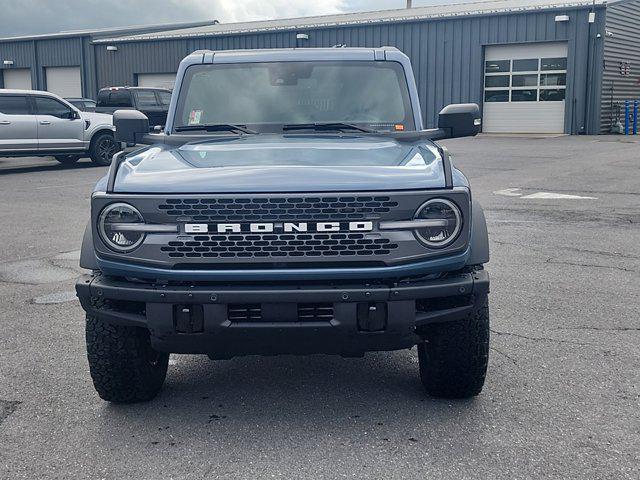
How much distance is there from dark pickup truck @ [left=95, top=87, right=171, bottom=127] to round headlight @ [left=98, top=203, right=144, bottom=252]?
17.4 m

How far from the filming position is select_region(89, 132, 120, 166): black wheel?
61.4 ft

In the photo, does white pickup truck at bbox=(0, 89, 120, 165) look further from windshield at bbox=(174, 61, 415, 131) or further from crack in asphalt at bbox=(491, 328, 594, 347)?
crack in asphalt at bbox=(491, 328, 594, 347)

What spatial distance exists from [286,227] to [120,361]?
1098 mm

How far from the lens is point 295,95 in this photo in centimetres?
499

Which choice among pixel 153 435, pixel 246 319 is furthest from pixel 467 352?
pixel 153 435

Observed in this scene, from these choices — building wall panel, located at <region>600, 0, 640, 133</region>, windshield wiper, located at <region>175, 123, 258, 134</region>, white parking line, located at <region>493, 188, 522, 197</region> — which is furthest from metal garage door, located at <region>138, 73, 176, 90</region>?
windshield wiper, located at <region>175, 123, 258, 134</region>

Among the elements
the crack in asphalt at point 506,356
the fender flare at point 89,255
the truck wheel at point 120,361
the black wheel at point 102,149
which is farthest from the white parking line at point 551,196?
the black wheel at point 102,149

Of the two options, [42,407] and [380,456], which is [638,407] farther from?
[42,407]

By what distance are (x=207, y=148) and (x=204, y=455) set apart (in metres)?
1.64

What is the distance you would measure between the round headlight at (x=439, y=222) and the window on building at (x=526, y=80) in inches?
1057

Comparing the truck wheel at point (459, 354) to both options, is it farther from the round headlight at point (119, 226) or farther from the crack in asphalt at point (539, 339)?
the round headlight at point (119, 226)

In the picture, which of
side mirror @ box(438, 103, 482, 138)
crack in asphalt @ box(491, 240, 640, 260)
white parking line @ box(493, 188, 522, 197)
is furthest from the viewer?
white parking line @ box(493, 188, 522, 197)

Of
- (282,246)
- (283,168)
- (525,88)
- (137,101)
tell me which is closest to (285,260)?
(282,246)

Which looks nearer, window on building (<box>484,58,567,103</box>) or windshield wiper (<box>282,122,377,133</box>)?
windshield wiper (<box>282,122,377,133</box>)
